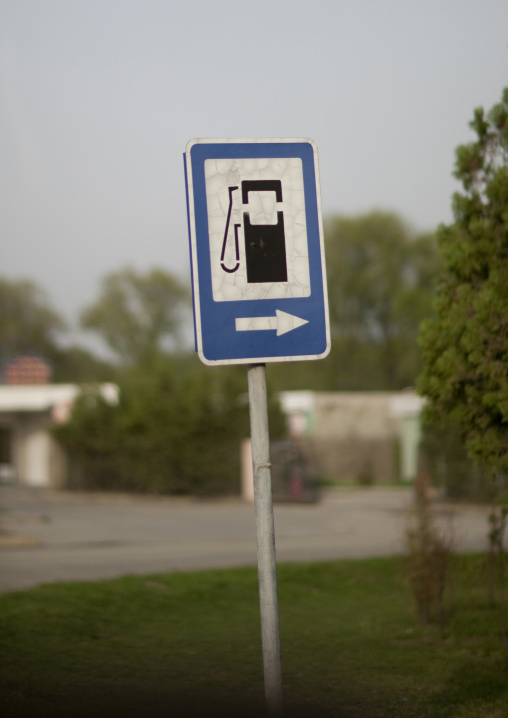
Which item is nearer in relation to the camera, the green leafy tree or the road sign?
the road sign

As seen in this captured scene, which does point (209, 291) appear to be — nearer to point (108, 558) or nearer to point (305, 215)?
point (305, 215)

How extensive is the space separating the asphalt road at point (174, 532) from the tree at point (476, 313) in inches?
82.4

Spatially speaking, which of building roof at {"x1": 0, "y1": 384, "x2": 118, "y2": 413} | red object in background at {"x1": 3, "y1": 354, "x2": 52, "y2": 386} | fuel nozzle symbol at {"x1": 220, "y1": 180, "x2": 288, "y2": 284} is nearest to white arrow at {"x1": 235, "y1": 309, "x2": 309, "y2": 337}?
fuel nozzle symbol at {"x1": 220, "y1": 180, "x2": 288, "y2": 284}

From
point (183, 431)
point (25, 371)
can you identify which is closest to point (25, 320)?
point (25, 371)

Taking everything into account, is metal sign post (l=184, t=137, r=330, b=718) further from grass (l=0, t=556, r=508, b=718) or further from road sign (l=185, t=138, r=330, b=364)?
grass (l=0, t=556, r=508, b=718)

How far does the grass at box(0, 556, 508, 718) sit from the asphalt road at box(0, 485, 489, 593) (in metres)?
1.07

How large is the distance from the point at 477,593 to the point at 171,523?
43.1 ft

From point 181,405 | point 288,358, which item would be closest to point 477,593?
point 288,358

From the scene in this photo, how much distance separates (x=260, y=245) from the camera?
3705mm

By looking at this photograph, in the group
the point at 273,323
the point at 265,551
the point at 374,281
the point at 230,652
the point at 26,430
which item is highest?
the point at 374,281

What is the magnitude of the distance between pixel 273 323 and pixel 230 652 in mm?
4691

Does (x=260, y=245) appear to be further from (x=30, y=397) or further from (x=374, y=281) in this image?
(x=374, y=281)

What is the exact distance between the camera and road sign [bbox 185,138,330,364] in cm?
364

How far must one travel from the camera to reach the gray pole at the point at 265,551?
136 inches
